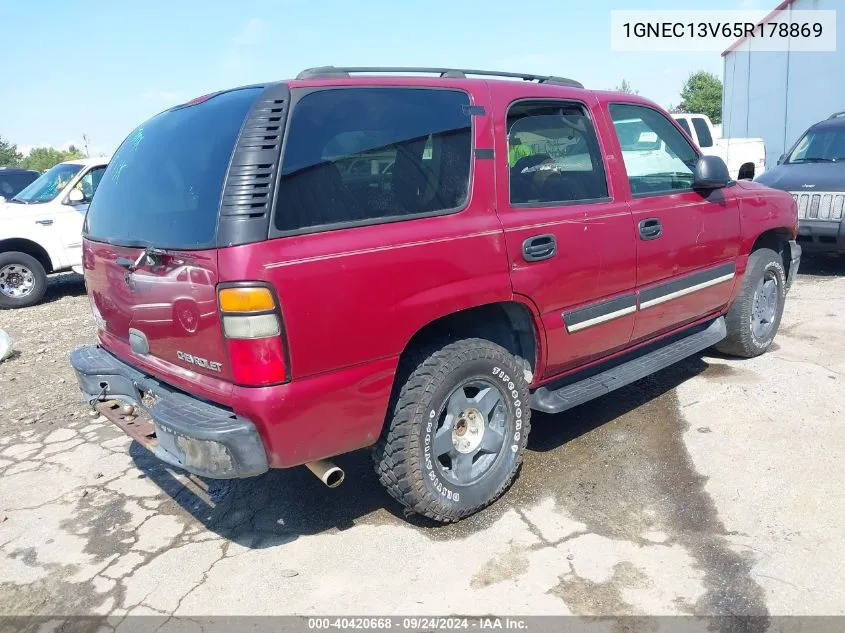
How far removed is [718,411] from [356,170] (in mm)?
2880

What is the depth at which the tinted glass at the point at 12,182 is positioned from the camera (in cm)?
1234

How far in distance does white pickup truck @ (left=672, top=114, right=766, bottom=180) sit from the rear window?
11.2m

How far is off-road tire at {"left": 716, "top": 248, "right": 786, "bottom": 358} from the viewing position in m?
4.84

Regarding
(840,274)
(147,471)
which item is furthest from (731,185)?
(840,274)

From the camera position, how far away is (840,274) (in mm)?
8352

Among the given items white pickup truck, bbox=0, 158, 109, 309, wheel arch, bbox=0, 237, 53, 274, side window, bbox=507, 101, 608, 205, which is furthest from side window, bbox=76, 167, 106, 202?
side window, bbox=507, 101, 608, 205

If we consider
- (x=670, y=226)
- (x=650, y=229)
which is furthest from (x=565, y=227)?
(x=670, y=226)

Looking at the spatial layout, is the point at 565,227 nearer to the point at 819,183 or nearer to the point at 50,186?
the point at 819,183

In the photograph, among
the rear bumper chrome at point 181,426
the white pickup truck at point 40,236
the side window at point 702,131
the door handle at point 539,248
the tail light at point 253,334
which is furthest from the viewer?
the side window at point 702,131

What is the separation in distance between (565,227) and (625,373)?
103 cm

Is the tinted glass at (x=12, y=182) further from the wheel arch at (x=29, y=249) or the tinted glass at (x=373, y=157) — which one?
the tinted glass at (x=373, y=157)

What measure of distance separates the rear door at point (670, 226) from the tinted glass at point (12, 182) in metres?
11.8

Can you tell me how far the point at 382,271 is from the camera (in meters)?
2.68

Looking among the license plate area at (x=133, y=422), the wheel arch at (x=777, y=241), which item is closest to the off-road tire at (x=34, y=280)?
the license plate area at (x=133, y=422)
